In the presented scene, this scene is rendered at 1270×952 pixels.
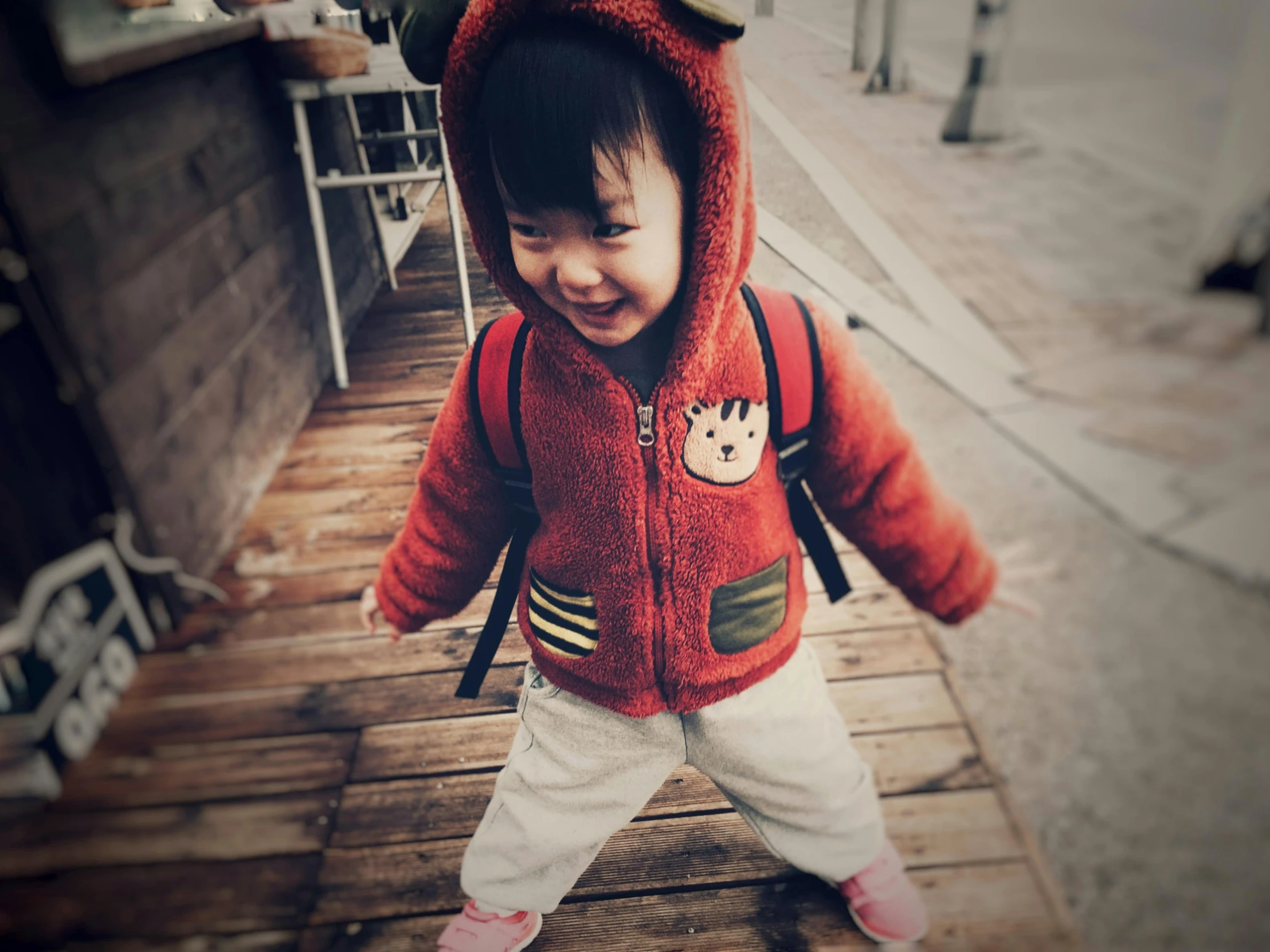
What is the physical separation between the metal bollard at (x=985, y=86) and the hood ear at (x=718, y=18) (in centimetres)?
13

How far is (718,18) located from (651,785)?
1.95 ft

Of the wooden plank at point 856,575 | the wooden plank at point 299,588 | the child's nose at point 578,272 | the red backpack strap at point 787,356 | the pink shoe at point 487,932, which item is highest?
the child's nose at point 578,272

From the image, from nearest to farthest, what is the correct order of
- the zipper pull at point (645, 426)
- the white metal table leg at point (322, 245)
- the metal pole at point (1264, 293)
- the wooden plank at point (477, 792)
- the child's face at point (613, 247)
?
the metal pole at point (1264, 293), the child's face at point (613, 247), the zipper pull at point (645, 426), the wooden plank at point (477, 792), the white metal table leg at point (322, 245)

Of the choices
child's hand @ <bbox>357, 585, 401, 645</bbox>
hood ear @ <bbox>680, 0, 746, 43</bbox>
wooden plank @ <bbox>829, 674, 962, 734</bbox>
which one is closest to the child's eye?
Result: hood ear @ <bbox>680, 0, 746, 43</bbox>

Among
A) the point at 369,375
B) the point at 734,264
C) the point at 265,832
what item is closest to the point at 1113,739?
the point at 734,264

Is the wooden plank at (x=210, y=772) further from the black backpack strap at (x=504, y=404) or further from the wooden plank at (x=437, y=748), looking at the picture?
the black backpack strap at (x=504, y=404)

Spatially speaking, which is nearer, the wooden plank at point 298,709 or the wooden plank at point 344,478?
the wooden plank at point 298,709

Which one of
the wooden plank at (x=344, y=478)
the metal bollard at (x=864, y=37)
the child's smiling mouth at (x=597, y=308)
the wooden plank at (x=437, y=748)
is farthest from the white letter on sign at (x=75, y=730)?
the metal bollard at (x=864, y=37)

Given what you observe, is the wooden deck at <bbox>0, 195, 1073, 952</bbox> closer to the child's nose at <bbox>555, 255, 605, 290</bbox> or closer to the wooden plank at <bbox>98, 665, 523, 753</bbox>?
the wooden plank at <bbox>98, 665, 523, 753</bbox>

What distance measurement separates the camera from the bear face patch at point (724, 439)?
0.53 metres

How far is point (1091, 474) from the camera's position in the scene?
15.9 inches

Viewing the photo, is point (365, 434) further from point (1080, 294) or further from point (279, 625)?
point (1080, 294)

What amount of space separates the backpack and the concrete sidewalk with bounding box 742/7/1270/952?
51mm

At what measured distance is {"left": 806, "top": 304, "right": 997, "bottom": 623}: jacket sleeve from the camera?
0.54 m
